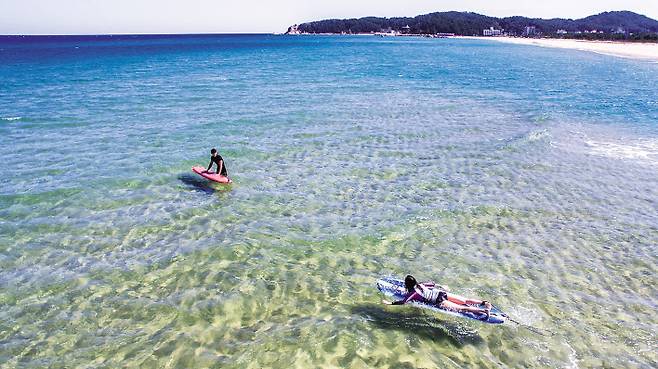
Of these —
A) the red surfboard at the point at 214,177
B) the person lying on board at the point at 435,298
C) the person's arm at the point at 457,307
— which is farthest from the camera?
the red surfboard at the point at 214,177

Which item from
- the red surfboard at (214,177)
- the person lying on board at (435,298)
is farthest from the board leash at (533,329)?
the red surfboard at (214,177)

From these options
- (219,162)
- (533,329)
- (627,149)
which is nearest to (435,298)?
(533,329)

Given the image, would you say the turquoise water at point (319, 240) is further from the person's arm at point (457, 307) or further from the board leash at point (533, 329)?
the person's arm at point (457, 307)

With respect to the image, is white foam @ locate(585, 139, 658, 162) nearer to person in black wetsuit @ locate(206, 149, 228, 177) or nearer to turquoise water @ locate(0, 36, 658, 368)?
turquoise water @ locate(0, 36, 658, 368)

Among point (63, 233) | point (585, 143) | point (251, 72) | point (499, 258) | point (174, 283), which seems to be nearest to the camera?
point (174, 283)

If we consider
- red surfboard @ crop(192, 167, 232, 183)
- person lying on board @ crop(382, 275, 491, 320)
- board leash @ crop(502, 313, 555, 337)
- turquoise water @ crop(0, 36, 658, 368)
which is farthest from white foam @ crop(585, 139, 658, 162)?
red surfboard @ crop(192, 167, 232, 183)

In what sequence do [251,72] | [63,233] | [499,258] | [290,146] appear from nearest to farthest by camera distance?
[499,258] < [63,233] < [290,146] < [251,72]

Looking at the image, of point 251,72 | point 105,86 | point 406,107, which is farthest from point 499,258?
point 251,72

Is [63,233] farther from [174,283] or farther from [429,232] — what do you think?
[429,232]

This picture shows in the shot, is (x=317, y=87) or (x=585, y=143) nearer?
(x=585, y=143)
